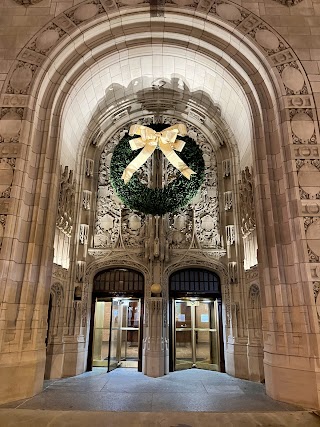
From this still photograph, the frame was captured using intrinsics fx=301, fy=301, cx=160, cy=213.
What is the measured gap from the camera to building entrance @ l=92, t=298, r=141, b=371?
8828 millimetres

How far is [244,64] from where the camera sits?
7367 millimetres

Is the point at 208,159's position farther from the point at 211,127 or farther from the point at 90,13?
the point at 90,13

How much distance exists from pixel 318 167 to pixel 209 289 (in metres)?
4.77

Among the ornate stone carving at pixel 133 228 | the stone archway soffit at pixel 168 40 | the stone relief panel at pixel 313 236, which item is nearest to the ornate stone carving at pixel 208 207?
the ornate stone carving at pixel 133 228

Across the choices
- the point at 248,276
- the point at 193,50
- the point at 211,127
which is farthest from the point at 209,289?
the point at 193,50

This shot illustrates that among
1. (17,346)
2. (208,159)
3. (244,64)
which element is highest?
(244,64)

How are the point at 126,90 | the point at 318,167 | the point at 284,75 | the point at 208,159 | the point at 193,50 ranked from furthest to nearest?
the point at 208,159
the point at 126,90
the point at 193,50
the point at 284,75
the point at 318,167

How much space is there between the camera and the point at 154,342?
26.9ft

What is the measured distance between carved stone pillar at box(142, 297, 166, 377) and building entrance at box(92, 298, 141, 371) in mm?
704

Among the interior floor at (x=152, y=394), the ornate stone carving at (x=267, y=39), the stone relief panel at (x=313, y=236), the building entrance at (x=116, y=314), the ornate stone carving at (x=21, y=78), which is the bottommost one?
the interior floor at (x=152, y=394)

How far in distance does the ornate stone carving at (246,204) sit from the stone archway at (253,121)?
5.35 feet

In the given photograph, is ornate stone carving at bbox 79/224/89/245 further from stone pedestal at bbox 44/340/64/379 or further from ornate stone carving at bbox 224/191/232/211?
ornate stone carving at bbox 224/191/232/211

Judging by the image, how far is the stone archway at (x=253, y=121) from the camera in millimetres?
5719

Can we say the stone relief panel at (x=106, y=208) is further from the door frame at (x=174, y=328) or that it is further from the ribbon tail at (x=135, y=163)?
the door frame at (x=174, y=328)
